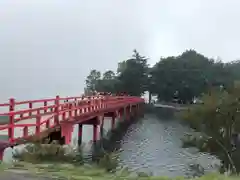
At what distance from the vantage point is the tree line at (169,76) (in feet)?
244

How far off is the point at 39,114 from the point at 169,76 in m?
65.1

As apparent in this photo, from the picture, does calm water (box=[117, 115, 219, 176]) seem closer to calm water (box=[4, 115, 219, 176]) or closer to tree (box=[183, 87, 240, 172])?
calm water (box=[4, 115, 219, 176])

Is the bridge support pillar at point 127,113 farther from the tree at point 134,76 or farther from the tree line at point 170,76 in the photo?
the tree at point 134,76

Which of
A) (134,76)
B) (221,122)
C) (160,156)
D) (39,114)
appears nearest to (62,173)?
(39,114)

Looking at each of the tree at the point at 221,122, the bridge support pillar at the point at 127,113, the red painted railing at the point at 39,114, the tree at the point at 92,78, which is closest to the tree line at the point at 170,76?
the tree at the point at 92,78

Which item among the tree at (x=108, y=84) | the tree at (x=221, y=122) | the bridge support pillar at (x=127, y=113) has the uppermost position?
the tree at (x=108, y=84)

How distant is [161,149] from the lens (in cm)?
2638

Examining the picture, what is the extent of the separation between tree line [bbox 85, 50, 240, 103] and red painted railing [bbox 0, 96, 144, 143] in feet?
161

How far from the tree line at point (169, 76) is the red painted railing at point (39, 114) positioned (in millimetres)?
48992

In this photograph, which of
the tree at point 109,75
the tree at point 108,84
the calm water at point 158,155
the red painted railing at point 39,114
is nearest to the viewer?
the red painted railing at point 39,114

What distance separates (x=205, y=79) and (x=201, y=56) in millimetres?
10576

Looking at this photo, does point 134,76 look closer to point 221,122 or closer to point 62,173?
point 221,122

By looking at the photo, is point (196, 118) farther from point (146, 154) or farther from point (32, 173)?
point (32, 173)

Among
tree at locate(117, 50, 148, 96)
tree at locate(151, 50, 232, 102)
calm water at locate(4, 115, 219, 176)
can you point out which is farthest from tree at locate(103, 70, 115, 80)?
calm water at locate(4, 115, 219, 176)
